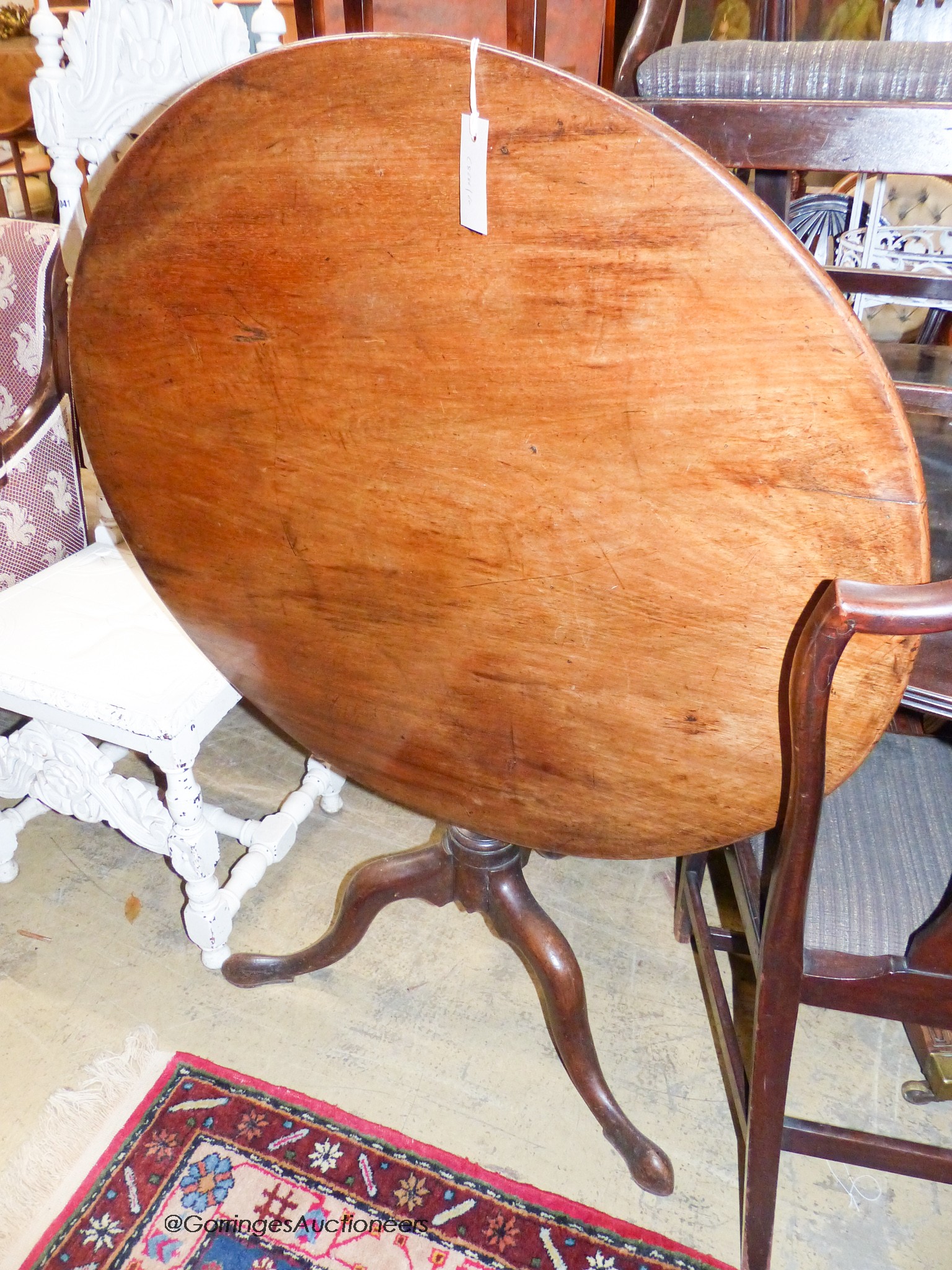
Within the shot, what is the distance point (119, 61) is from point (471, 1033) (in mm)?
1551

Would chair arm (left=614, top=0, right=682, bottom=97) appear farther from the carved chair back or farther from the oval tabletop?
the oval tabletop

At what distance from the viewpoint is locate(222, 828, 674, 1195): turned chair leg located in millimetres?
1176

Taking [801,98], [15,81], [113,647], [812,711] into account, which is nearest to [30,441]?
[113,647]

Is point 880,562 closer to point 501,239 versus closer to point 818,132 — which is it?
point 501,239

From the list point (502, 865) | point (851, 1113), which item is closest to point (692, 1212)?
point (851, 1113)

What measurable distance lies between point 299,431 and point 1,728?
1466mm

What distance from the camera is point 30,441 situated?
61.2 inches

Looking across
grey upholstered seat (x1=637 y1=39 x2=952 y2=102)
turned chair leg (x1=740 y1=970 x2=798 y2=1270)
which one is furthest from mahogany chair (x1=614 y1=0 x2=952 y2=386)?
turned chair leg (x1=740 y1=970 x2=798 y2=1270)

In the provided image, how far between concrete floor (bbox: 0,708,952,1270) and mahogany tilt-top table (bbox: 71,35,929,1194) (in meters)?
0.51

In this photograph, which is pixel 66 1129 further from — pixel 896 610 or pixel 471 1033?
pixel 896 610

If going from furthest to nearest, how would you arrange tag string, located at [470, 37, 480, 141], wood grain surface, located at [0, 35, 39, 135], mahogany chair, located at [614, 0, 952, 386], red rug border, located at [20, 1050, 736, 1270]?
wood grain surface, located at [0, 35, 39, 135] < red rug border, located at [20, 1050, 736, 1270] < mahogany chair, located at [614, 0, 952, 386] < tag string, located at [470, 37, 480, 141]

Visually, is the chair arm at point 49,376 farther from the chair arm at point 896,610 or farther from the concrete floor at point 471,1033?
the chair arm at point 896,610

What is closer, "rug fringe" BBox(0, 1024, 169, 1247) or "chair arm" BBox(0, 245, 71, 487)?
"rug fringe" BBox(0, 1024, 169, 1247)

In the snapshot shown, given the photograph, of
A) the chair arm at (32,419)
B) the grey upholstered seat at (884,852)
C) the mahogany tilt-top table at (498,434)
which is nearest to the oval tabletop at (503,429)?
the mahogany tilt-top table at (498,434)
